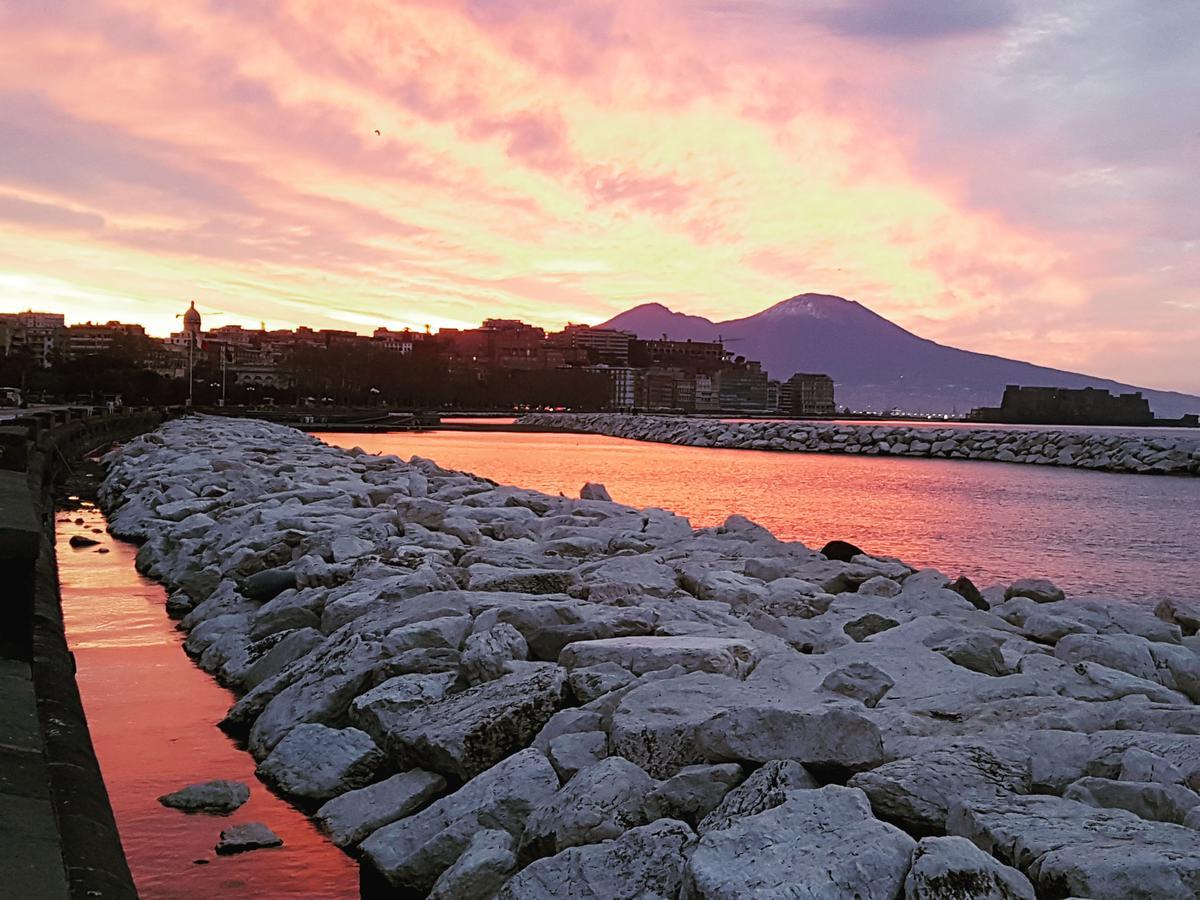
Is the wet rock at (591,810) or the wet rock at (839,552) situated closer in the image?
the wet rock at (591,810)

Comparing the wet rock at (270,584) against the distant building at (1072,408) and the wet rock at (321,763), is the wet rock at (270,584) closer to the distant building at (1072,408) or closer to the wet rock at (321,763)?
the wet rock at (321,763)

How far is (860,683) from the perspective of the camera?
13.6ft

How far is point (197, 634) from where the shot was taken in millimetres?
6664

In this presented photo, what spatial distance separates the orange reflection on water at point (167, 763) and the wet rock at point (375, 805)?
7 centimetres

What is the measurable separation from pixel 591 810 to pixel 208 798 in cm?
189

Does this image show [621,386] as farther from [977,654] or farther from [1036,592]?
[977,654]

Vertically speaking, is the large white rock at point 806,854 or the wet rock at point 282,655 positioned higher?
the large white rock at point 806,854

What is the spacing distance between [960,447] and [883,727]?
41.4 metres

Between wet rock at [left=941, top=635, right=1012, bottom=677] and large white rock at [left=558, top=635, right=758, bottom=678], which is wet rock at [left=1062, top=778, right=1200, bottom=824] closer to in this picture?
large white rock at [left=558, top=635, right=758, bottom=678]

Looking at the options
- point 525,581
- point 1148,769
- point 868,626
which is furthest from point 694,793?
point 525,581

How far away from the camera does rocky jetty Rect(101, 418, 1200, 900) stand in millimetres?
2672

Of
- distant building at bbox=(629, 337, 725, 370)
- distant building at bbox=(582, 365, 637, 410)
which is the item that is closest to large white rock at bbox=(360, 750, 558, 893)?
distant building at bbox=(582, 365, 637, 410)

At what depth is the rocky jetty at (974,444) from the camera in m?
35.2

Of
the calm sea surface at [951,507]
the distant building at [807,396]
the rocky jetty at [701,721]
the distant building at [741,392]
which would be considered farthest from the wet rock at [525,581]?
the distant building at [807,396]
